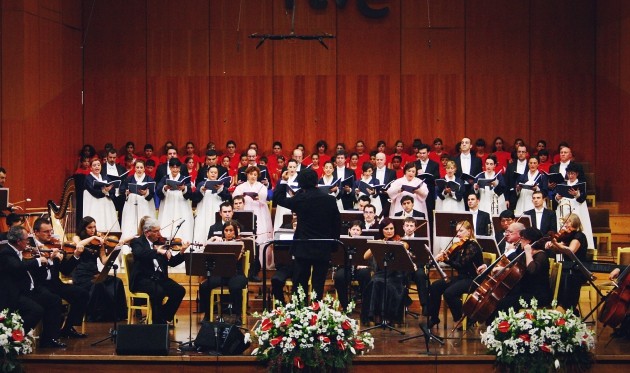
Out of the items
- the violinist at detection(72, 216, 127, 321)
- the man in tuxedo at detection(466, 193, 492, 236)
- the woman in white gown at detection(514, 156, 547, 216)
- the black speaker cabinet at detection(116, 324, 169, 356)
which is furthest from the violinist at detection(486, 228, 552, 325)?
the woman in white gown at detection(514, 156, 547, 216)

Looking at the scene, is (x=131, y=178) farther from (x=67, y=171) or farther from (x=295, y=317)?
(x=295, y=317)

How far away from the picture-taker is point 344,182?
Answer: 12.0 metres

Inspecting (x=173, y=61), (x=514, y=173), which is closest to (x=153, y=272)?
(x=514, y=173)

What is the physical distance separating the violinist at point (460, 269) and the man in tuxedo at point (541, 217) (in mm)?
2063

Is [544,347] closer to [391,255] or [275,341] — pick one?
[391,255]

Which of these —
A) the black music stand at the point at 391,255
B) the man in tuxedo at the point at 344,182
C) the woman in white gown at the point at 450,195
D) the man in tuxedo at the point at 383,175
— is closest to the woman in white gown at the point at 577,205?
the woman in white gown at the point at 450,195

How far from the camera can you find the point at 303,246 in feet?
28.1

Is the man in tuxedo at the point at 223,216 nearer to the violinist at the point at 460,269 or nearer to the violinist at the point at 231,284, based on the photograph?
the violinist at the point at 231,284

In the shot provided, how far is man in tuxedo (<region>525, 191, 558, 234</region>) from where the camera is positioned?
10.8 m

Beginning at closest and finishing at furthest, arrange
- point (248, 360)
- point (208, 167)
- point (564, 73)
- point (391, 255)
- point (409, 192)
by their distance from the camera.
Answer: point (248, 360) → point (391, 255) → point (409, 192) → point (208, 167) → point (564, 73)

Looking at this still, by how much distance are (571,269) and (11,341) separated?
4938 millimetres

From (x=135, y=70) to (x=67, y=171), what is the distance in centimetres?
219

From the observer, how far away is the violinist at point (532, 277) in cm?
830

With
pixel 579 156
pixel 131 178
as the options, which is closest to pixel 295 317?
pixel 131 178
